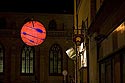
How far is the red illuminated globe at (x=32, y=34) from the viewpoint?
58.3 feet

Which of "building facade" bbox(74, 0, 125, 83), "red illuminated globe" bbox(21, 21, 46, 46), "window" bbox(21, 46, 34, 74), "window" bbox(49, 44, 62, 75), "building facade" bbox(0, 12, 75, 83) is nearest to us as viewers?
"building facade" bbox(74, 0, 125, 83)

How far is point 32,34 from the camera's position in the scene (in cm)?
1770

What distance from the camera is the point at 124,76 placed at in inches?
328

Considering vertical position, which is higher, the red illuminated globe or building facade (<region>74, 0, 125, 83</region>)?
the red illuminated globe

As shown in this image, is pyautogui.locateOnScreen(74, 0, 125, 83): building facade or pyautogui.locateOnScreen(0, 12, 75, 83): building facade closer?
pyautogui.locateOnScreen(74, 0, 125, 83): building facade

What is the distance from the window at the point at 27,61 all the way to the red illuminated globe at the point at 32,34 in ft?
98.5

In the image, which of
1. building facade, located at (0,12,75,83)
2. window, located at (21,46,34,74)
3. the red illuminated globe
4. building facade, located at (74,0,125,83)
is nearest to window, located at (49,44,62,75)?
building facade, located at (0,12,75,83)

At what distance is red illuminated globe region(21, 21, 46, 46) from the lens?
17766 mm

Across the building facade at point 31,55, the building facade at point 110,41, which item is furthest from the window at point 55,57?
the building facade at point 110,41

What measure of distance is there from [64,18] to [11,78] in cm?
1198

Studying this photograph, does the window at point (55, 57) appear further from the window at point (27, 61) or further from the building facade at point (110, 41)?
the building facade at point (110, 41)

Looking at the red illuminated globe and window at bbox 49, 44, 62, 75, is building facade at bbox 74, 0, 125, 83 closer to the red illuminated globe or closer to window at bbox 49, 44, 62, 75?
the red illuminated globe

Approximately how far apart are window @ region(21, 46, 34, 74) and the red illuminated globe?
30008 millimetres

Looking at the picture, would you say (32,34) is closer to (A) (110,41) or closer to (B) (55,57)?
(A) (110,41)
